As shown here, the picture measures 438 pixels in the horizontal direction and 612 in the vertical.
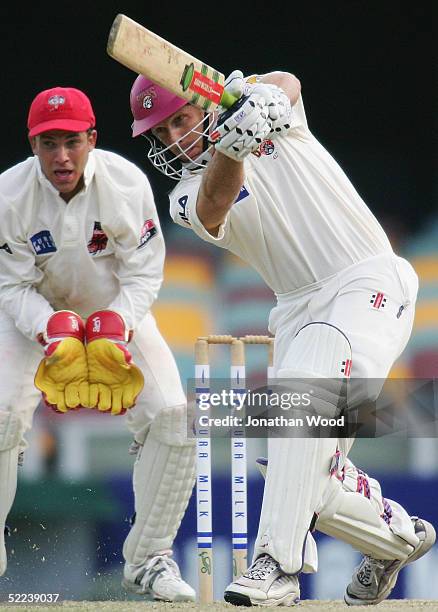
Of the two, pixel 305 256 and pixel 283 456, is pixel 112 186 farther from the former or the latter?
pixel 283 456

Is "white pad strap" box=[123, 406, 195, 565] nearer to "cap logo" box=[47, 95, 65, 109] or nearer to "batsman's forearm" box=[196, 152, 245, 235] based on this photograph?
"cap logo" box=[47, 95, 65, 109]

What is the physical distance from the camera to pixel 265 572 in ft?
7.93

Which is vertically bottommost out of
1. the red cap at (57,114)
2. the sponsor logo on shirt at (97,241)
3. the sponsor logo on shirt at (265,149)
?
the sponsor logo on shirt at (97,241)

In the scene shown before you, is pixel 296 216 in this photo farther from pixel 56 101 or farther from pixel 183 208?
pixel 56 101

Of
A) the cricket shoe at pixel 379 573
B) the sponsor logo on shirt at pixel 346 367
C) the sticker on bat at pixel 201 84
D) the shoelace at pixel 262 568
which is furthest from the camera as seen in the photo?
the cricket shoe at pixel 379 573

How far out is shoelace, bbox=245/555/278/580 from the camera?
7.88 ft

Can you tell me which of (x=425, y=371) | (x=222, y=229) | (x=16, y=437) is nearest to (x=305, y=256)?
(x=222, y=229)

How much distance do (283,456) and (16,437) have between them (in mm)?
1220

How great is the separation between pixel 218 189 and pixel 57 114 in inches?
40.6

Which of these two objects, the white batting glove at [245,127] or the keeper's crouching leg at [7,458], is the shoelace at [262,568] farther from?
the keeper's crouching leg at [7,458]

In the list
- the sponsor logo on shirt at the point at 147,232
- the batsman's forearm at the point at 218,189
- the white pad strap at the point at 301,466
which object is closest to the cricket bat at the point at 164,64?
the batsman's forearm at the point at 218,189

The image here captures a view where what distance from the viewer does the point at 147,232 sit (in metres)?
3.57

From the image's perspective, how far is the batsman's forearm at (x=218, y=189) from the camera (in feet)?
8.09

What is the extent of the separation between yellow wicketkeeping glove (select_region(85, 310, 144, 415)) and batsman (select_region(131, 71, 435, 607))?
0.57 meters
